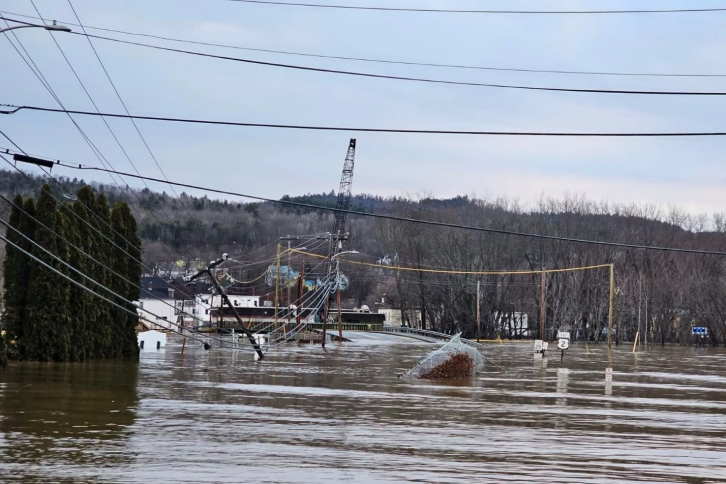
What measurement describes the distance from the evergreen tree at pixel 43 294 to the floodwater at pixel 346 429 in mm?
2753

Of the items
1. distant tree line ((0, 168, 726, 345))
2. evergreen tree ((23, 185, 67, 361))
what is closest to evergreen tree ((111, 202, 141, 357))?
evergreen tree ((23, 185, 67, 361))

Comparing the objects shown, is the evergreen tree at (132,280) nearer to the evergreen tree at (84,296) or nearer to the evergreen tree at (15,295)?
the evergreen tree at (84,296)

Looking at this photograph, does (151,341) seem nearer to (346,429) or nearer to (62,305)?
(62,305)

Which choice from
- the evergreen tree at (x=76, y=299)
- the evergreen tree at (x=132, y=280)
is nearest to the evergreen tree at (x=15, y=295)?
the evergreen tree at (x=76, y=299)

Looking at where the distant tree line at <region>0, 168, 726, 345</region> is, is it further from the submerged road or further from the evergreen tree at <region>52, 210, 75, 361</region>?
the evergreen tree at <region>52, 210, 75, 361</region>

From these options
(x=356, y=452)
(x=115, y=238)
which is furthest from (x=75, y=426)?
(x=115, y=238)

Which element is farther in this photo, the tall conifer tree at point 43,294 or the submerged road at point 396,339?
the submerged road at point 396,339

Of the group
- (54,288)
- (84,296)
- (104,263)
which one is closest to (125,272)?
(104,263)

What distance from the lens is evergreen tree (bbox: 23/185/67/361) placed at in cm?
3716

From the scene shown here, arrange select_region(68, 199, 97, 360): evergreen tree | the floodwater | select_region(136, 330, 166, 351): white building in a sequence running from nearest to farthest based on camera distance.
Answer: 1. the floodwater
2. select_region(68, 199, 97, 360): evergreen tree
3. select_region(136, 330, 166, 351): white building

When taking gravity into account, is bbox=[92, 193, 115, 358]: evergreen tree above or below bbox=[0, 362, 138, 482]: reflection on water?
above

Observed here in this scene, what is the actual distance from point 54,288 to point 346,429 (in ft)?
71.3

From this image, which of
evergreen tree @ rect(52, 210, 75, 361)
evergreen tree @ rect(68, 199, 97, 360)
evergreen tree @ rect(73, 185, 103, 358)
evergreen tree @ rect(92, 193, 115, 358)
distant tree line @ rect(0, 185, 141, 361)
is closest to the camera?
distant tree line @ rect(0, 185, 141, 361)

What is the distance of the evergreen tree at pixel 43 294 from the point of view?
37.2m
